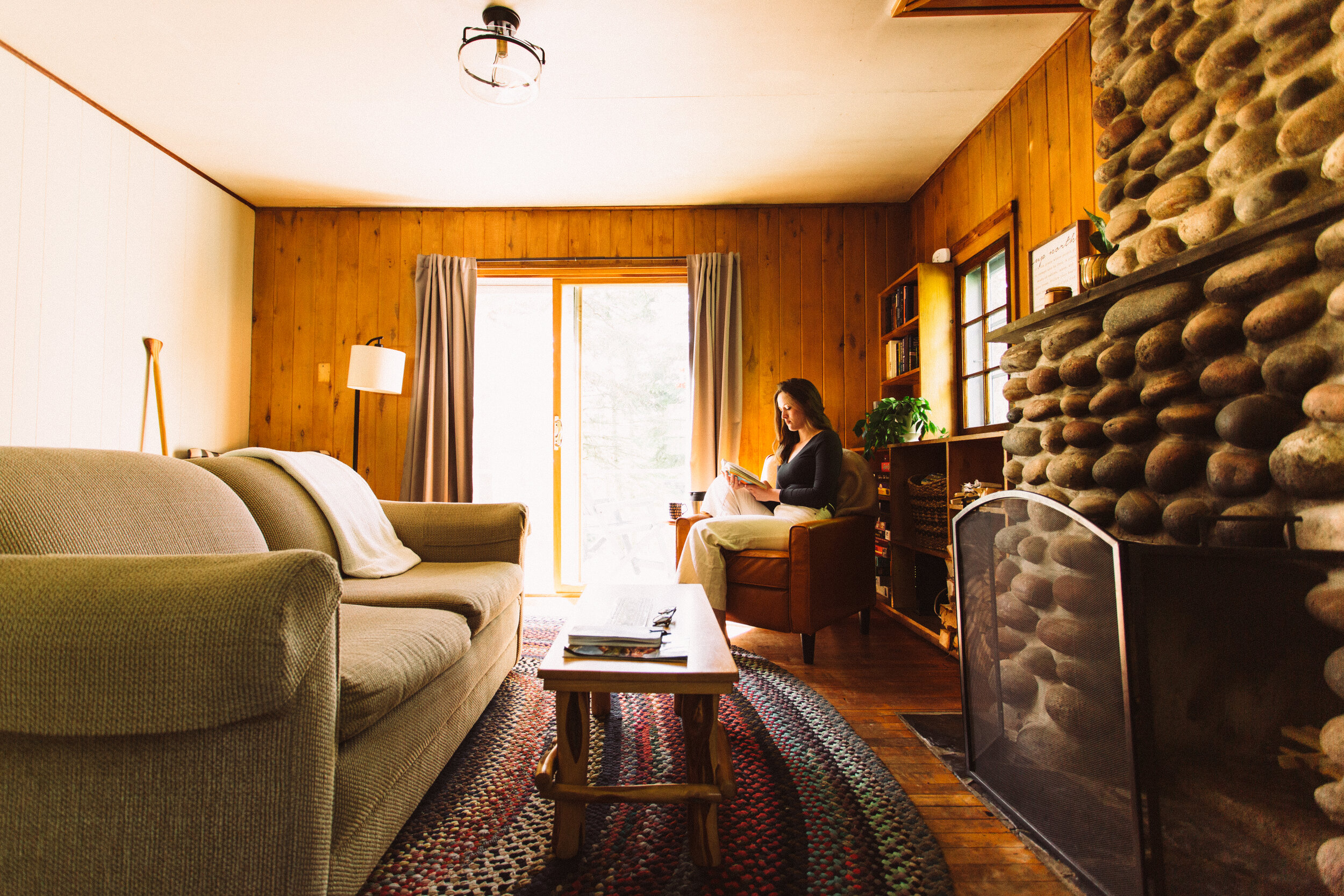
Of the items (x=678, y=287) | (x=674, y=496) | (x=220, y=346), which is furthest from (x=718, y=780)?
(x=220, y=346)

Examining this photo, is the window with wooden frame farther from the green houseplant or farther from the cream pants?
the cream pants

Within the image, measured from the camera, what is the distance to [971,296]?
3.27 metres

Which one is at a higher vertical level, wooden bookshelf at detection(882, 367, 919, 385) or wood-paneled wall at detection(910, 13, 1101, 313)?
wood-paneled wall at detection(910, 13, 1101, 313)

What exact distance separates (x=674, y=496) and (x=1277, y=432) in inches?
132

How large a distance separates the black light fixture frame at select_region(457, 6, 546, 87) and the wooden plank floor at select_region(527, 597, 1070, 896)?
263 centimetres

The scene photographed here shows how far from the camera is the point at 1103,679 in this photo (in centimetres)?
121

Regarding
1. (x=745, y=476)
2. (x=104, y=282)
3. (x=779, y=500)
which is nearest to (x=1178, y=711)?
(x=779, y=500)

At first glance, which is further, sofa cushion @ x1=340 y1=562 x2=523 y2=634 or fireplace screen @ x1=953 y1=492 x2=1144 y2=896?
sofa cushion @ x1=340 y1=562 x2=523 y2=634

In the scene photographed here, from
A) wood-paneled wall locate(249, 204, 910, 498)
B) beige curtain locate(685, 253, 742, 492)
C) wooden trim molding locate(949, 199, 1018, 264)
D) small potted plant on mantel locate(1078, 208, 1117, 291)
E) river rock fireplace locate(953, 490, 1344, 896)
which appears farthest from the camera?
wood-paneled wall locate(249, 204, 910, 498)

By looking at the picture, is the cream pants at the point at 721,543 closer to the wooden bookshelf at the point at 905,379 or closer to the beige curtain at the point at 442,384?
the wooden bookshelf at the point at 905,379

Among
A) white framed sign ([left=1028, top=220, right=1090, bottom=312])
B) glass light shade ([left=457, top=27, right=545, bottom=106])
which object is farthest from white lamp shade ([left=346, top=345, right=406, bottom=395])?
white framed sign ([left=1028, top=220, right=1090, bottom=312])

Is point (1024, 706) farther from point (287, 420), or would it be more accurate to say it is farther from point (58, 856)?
point (287, 420)

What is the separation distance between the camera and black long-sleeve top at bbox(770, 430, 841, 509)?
292 centimetres

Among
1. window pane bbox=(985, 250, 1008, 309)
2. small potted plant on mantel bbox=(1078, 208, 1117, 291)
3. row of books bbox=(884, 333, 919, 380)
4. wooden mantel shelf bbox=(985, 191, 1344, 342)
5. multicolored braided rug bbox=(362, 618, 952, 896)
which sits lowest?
multicolored braided rug bbox=(362, 618, 952, 896)
